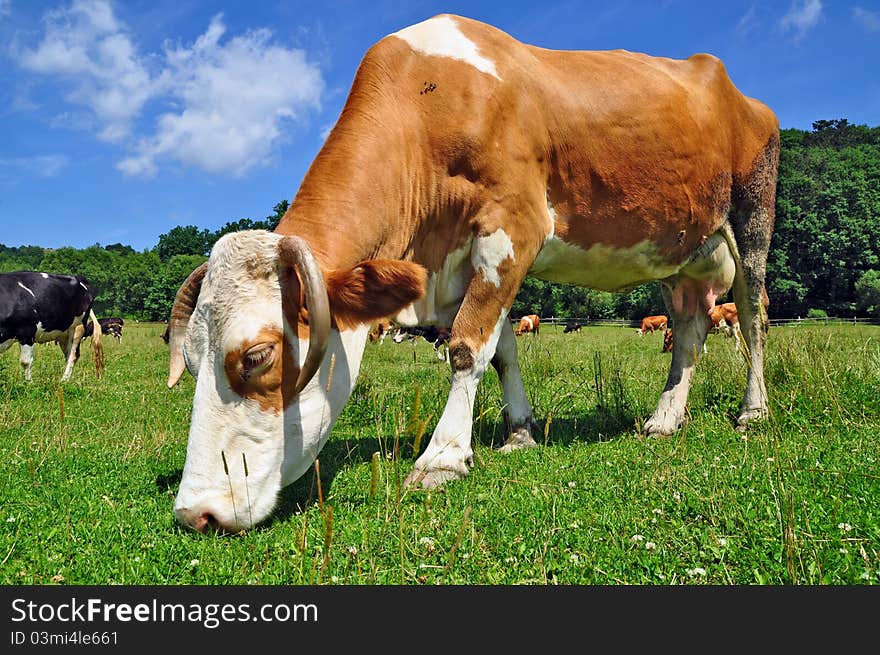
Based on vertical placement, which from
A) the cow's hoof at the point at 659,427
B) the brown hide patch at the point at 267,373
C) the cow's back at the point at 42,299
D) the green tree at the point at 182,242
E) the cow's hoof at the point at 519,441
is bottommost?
the cow's hoof at the point at 519,441

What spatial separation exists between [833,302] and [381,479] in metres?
63.5

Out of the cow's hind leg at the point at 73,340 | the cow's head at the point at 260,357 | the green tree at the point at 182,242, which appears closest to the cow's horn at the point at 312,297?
the cow's head at the point at 260,357

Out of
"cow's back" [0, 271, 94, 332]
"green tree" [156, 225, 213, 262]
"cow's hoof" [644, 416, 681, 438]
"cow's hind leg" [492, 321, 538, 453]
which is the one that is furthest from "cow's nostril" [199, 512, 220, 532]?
"green tree" [156, 225, 213, 262]

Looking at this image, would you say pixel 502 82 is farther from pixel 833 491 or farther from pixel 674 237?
pixel 833 491

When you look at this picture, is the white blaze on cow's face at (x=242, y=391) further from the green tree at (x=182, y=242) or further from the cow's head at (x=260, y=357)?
the green tree at (x=182, y=242)

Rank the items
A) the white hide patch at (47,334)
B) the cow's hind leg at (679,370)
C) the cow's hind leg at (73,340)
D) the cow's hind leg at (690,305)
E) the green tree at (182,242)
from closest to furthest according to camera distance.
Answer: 1. the cow's hind leg at (679,370)
2. the cow's hind leg at (690,305)
3. the white hide patch at (47,334)
4. the cow's hind leg at (73,340)
5. the green tree at (182,242)

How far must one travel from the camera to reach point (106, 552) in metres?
3.04

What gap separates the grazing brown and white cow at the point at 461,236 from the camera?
3.36m

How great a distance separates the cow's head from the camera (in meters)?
3.24

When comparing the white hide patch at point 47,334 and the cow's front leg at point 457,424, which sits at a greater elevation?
the white hide patch at point 47,334

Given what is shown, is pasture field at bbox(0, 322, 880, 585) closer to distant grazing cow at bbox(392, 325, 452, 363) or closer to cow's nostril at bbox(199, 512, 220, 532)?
cow's nostril at bbox(199, 512, 220, 532)

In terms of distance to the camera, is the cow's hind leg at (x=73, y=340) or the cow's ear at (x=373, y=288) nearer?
the cow's ear at (x=373, y=288)

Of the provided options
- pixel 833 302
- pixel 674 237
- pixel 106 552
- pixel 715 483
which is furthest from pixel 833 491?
pixel 833 302

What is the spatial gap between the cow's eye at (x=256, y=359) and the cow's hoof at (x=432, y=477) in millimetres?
1216
